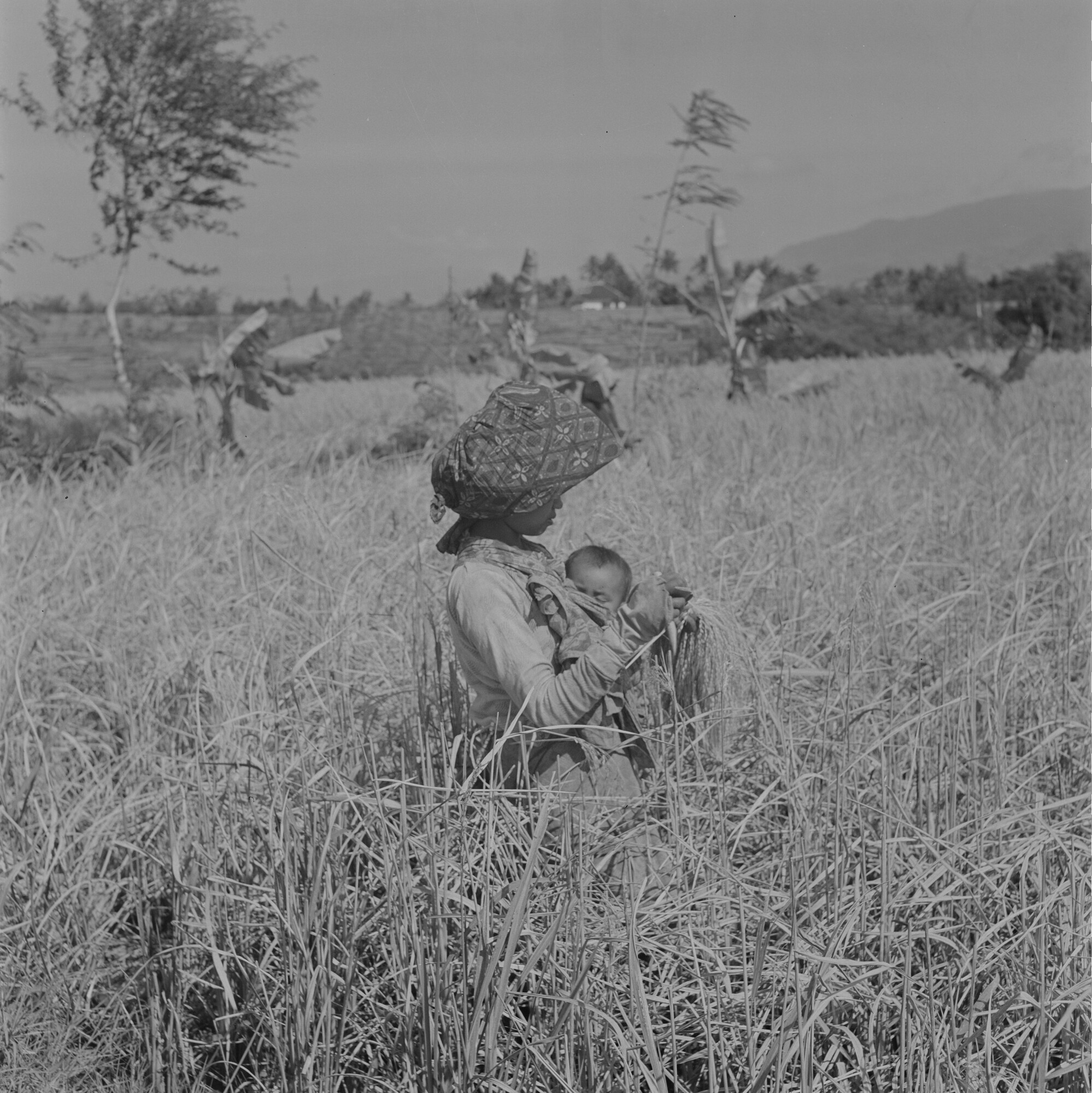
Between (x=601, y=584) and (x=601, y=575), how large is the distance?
13 mm

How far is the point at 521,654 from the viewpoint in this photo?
1847mm

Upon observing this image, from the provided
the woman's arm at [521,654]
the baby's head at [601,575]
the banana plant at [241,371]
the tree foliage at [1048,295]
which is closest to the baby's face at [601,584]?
the baby's head at [601,575]

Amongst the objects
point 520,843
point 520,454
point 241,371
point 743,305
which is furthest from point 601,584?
point 743,305

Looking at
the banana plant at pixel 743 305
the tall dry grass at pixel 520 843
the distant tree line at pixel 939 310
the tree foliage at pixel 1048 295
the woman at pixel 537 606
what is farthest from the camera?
the distant tree line at pixel 939 310

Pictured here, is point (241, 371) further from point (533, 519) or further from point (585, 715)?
point (585, 715)

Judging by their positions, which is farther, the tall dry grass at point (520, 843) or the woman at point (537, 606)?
the woman at point (537, 606)

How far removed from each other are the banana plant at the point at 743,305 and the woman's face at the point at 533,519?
8.11 m

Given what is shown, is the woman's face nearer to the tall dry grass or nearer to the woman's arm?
the woman's arm

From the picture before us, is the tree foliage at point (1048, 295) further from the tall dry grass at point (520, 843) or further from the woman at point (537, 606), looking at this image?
the woman at point (537, 606)

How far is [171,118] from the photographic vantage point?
30.1 feet

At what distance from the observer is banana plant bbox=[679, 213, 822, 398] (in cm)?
1004

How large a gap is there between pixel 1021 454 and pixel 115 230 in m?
6.72

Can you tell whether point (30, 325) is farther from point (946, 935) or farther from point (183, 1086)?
point (946, 935)

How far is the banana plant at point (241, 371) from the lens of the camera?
7.75 meters
